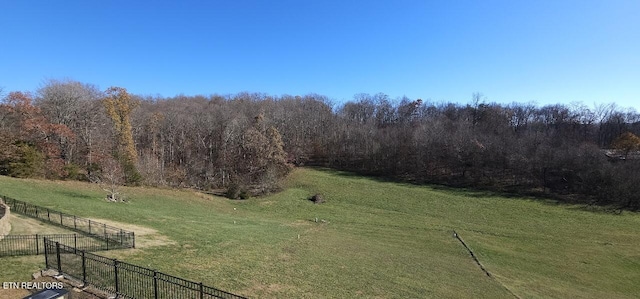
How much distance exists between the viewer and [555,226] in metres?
38.0

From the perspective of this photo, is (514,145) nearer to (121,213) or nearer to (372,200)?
(372,200)

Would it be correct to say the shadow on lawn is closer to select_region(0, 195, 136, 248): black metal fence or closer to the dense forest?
the dense forest

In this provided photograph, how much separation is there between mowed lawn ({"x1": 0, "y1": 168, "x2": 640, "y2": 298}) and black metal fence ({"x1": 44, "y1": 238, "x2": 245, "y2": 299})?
99 cm

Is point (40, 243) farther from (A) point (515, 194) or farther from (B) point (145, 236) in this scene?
(A) point (515, 194)

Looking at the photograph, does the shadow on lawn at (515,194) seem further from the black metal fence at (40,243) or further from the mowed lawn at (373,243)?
the black metal fence at (40,243)

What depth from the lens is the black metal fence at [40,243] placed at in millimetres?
15508

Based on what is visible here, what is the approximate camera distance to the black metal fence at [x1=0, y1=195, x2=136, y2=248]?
19.5 metres

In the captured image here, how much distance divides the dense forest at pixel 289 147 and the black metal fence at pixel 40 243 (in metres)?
18.2

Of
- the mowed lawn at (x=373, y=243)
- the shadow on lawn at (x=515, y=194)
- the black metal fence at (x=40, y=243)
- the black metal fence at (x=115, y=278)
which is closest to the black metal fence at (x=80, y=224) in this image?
the black metal fence at (x=40, y=243)

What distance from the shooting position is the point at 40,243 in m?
16.7

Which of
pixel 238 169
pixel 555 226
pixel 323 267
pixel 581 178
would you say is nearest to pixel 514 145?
pixel 581 178

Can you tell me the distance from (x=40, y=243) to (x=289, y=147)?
59.3 m

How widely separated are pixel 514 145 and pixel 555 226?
2866 cm

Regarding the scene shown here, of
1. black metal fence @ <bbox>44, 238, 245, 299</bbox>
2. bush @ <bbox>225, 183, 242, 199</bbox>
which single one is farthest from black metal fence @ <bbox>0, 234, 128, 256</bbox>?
bush @ <bbox>225, 183, 242, 199</bbox>
